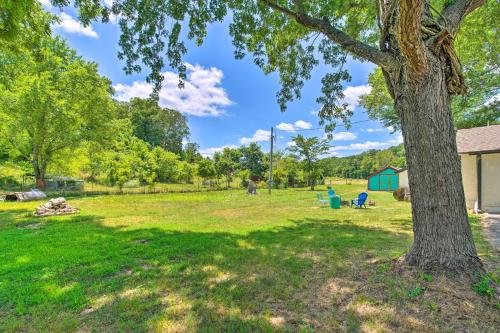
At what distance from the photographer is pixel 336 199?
1202 centimetres

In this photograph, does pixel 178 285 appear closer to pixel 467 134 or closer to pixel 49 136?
pixel 467 134

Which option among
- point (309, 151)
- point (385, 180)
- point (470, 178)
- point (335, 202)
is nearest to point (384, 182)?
point (385, 180)

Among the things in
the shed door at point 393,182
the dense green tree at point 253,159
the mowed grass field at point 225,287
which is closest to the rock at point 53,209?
the mowed grass field at point 225,287

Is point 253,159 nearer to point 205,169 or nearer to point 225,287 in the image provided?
point 205,169

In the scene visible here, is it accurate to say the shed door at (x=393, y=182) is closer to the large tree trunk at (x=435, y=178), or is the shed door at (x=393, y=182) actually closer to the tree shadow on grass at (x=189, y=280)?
the tree shadow on grass at (x=189, y=280)

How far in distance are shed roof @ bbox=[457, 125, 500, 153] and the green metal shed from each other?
1895 cm

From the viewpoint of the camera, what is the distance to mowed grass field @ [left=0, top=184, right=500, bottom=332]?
2.39m

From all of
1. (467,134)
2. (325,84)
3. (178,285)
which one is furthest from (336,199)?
(178,285)

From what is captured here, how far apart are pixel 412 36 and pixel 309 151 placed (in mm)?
28145

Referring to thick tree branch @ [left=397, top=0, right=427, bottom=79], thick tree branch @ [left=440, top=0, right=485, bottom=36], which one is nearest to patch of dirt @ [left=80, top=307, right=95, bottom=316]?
thick tree branch @ [left=397, top=0, right=427, bottom=79]

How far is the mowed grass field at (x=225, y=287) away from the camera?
7.84 feet

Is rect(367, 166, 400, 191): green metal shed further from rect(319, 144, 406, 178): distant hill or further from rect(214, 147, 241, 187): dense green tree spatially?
rect(214, 147, 241, 187): dense green tree

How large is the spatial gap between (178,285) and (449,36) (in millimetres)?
4813

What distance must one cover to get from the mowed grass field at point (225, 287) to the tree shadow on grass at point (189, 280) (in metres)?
0.01
